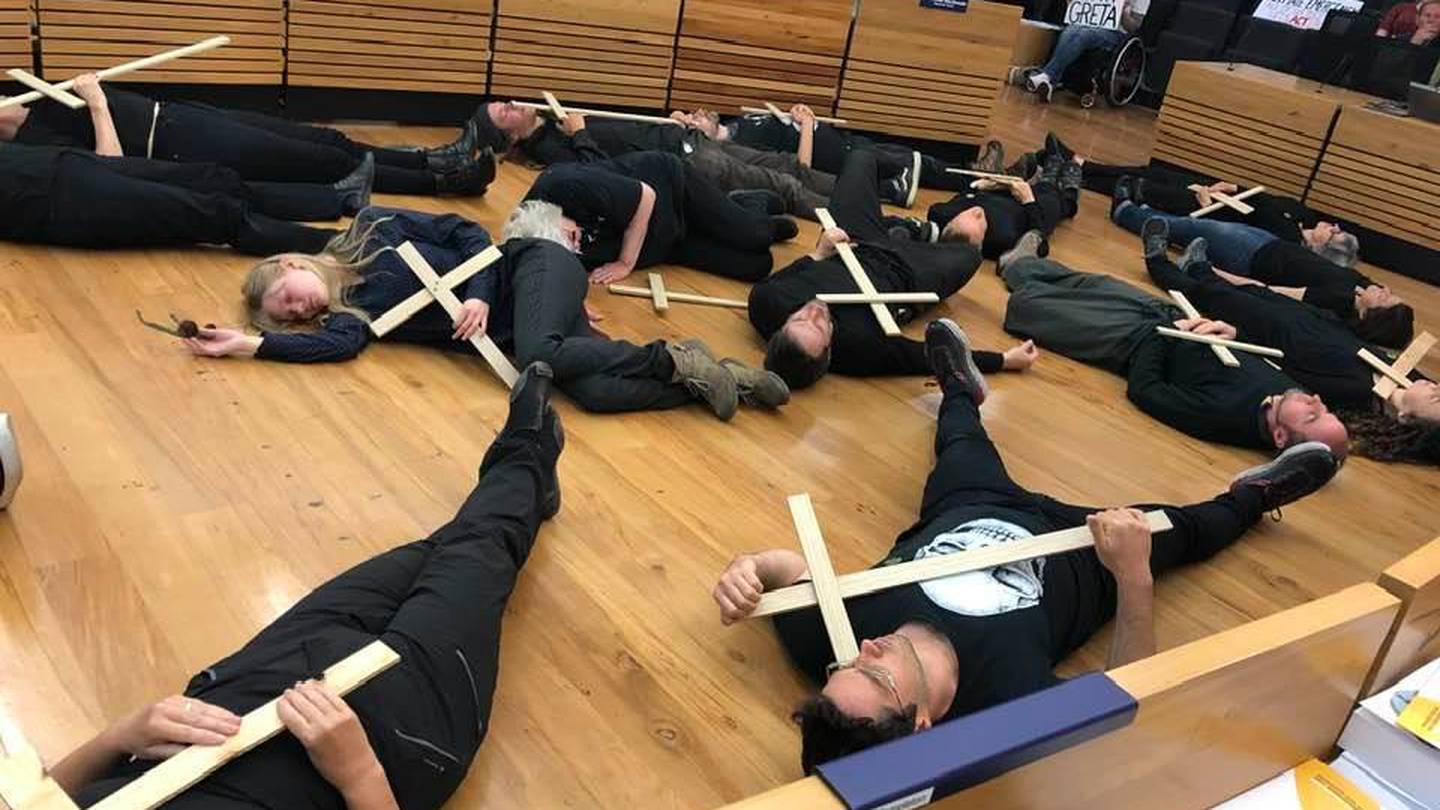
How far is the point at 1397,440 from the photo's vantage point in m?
3.25

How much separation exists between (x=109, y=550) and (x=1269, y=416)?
9.12ft

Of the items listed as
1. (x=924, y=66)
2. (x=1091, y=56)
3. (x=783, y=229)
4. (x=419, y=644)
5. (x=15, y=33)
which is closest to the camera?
(x=419, y=644)

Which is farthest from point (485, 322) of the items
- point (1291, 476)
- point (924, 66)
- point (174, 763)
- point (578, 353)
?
point (924, 66)

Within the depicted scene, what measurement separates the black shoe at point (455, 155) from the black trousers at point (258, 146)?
0.12 metres

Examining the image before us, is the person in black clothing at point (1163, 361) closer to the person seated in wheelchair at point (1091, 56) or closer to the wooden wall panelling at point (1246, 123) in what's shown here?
the wooden wall panelling at point (1246, 123)

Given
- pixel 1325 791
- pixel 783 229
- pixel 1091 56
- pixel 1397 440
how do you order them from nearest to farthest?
pixel 1325 791 → pixel 1397 440 → pixel 783 229 → pixel 1091 56

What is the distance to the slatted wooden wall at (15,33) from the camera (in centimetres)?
375

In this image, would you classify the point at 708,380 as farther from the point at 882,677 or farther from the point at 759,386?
the point at 882,677

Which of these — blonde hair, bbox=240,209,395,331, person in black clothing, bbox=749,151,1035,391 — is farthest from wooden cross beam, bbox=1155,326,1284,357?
blonde hair, bbox=240,209,395,331

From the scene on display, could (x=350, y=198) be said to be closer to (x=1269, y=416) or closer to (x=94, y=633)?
(x=94, y=633)

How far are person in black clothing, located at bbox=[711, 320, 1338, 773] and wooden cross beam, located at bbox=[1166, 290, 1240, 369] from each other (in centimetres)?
65

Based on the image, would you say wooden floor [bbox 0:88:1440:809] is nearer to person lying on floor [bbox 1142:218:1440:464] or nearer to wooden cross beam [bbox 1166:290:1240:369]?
person lying on floor [bbox 1142:218:1440:464]

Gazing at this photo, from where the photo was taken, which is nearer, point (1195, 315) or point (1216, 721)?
point (1216, 721)

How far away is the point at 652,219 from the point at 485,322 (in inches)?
33.4
